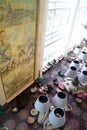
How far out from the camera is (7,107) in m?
1.79

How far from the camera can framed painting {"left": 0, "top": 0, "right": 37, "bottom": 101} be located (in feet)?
4.09

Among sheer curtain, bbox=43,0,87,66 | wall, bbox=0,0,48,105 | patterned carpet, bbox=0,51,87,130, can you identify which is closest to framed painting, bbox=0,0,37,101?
wall, bbox=0,0,48,105

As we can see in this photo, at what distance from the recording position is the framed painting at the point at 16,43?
1246 mm

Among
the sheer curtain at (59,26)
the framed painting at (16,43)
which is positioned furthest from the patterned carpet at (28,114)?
the sheer curtain at (59,26)

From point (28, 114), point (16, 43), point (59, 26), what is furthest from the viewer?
point (59, 26)

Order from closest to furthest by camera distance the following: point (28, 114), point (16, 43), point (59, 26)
Answer: point (16, 43)
point (28, 114)
point (59, 26)

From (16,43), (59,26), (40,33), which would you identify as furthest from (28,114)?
(59,26)

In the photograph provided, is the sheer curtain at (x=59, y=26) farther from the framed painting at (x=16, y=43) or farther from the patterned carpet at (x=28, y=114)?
the patterned carpet at (x=28, y=114)

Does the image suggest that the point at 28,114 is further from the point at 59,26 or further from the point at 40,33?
the point at 59,26

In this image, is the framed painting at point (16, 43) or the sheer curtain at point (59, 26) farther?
the sheer curtain at point (59, 26)

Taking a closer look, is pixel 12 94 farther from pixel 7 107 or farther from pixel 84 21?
pixel 84 21

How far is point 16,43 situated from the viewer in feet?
4.86

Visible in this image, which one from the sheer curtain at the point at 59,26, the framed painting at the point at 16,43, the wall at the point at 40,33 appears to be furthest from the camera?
the sheer curtain at the point at 59,26

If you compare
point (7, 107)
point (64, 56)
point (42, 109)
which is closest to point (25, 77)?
point (7, 107)
